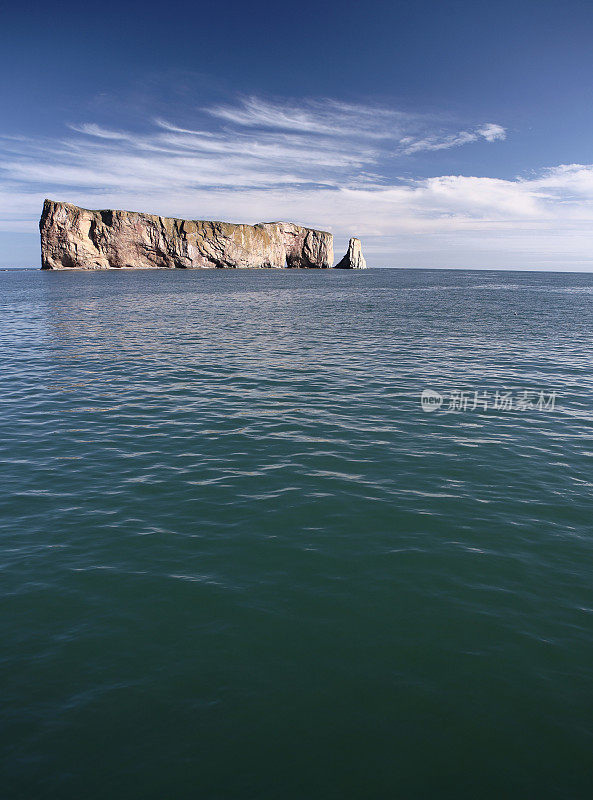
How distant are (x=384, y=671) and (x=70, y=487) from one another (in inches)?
379

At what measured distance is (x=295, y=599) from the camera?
8766mm

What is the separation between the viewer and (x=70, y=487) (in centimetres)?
1294

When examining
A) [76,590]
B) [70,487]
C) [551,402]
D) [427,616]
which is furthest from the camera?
[551,402]

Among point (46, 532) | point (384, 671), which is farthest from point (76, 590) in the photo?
point (384, 671)

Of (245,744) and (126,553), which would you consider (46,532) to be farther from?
(245,744)

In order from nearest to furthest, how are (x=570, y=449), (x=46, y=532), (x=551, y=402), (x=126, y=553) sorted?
(x=126, y=553) → (x=46, y=532) → (x=570, y=449) → (x=551, y=402)

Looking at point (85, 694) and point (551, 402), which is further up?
point (551, 402)

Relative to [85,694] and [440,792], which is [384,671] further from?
[85,694]

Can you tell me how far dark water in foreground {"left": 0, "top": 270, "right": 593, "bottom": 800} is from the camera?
19.7ft

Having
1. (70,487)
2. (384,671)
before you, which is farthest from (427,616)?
(70,487)

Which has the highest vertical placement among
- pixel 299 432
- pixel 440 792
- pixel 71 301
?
pixel 71 301

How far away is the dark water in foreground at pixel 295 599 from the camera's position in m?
6.02

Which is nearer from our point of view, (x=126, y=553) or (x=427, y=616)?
(x=427, y=616)

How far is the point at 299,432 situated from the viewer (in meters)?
17.1
